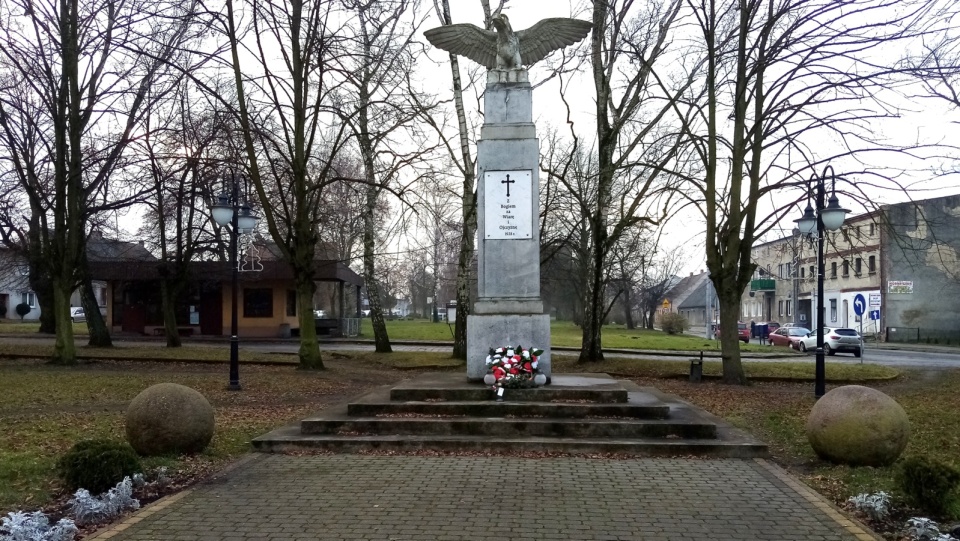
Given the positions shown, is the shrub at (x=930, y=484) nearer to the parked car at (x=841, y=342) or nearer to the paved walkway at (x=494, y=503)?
the paved walkway at (x=494, y=503)

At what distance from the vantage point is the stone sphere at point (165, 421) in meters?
8.23

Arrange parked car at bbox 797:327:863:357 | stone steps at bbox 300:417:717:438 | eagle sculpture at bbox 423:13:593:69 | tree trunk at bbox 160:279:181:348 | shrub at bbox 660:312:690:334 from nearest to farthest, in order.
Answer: stone steps at bbox 300:417:717:438
eagle sculpture at bbox 423:13:593:69
tree trunk at bbox 160:279:181:348
parked car at bbox 797:327:863:357
shrub at bbox 660:312:690:334

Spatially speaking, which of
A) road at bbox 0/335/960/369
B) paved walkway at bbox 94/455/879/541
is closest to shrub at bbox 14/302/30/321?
road at bbox 0/335/960/369

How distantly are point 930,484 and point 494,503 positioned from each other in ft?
12.6

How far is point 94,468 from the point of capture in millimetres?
6785

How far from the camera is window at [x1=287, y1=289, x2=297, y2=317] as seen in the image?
4153 cm

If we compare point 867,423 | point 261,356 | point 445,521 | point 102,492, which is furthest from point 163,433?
point 261,356

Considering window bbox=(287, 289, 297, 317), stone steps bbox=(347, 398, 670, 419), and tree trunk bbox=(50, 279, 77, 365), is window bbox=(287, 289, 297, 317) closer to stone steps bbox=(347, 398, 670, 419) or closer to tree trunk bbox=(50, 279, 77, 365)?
tree trunk bbox=(50, 279, 77, 365)

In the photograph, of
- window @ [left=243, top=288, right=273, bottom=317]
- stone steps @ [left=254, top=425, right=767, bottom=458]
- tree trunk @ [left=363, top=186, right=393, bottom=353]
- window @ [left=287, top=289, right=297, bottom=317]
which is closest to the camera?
stone steps @ [left=254, top=425, right=767, bottom=458]

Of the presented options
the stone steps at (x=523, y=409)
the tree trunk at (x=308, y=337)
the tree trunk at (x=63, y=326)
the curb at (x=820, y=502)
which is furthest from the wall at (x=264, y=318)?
the curb at (x=820, y=502)

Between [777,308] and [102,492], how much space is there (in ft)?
233

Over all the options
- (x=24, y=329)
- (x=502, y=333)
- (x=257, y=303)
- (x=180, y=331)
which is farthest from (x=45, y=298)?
(x=502, y=333)

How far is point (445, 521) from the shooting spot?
6102 millimetres

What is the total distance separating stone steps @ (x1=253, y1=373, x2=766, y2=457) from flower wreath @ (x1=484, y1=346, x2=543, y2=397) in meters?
0.16
